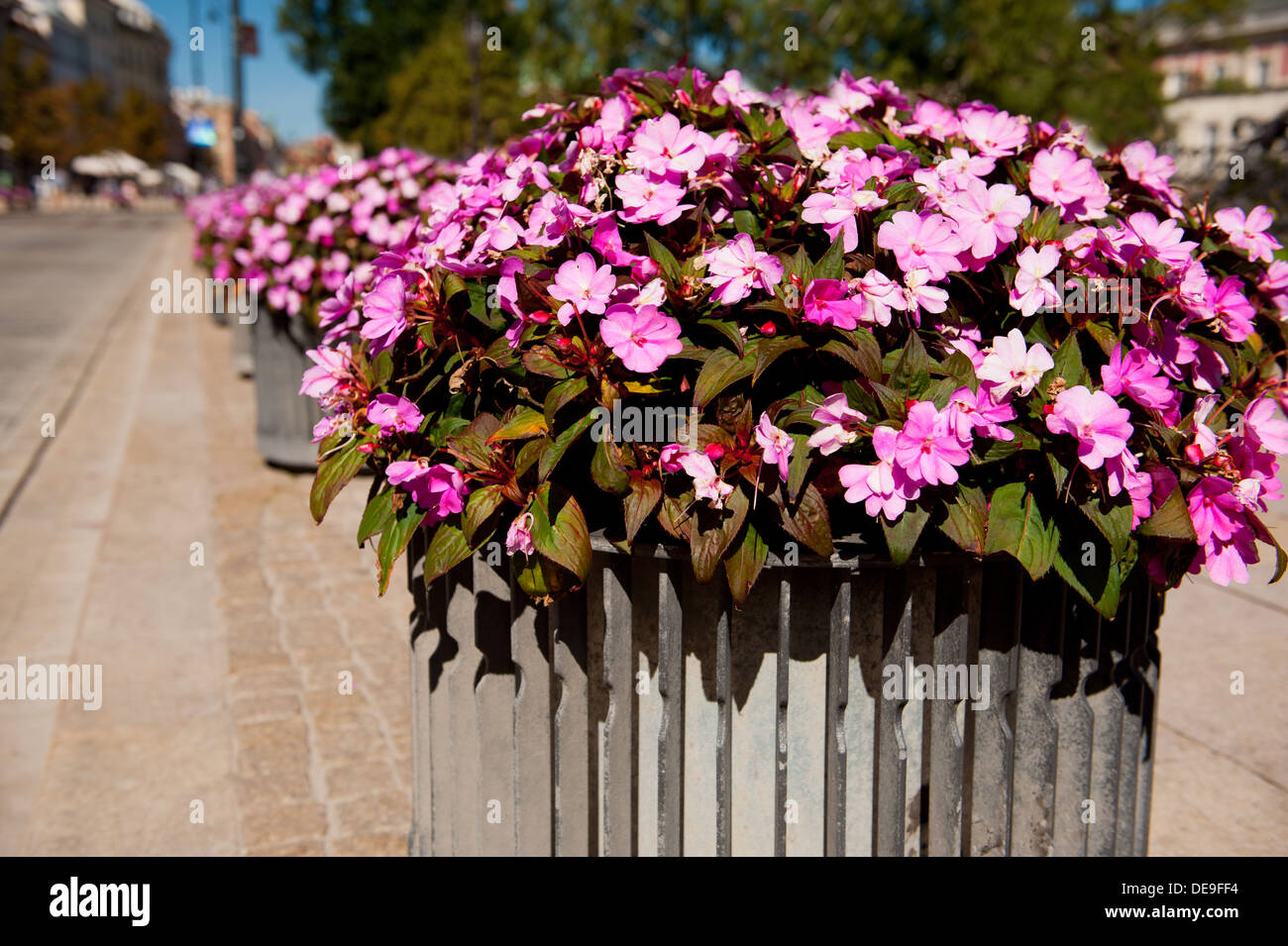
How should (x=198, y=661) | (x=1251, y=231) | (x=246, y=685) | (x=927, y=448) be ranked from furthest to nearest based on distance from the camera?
1. (x=198, y=661)
2. (x=246, y=685)
3. (x=1251, y=231)
4. (x=927, y=448)

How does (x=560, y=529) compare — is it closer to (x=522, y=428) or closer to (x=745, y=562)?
(x=522, y=428)

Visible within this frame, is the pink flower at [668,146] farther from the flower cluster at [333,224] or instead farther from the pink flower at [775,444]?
the flower cluster at [333,224]

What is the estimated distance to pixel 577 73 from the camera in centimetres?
2450

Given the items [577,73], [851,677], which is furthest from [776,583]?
[577,73]

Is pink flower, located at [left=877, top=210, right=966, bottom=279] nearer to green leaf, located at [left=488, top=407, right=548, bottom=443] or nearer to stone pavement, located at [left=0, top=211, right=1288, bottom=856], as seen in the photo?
green leaf, located at [left=488, top=407, right=548, bottom=443]

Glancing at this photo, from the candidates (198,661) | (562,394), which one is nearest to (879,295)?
(562,394)

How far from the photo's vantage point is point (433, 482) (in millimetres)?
1856

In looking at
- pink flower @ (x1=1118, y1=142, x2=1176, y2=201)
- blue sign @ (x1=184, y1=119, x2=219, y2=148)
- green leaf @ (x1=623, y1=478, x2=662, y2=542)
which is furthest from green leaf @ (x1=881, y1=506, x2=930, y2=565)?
blue sign @ (x1=184, y1=119, x2=219, y2=148)

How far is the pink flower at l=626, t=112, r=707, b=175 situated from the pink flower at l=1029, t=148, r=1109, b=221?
0.59 m

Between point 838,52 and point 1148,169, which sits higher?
point 838,52

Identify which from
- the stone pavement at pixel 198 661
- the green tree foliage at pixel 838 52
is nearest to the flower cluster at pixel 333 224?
the stone pavement at pixel 198 661

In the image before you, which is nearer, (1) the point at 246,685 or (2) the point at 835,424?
(2) the point at 835,424

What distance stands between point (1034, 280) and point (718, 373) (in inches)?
21.0

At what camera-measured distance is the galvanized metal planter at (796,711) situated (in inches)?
74.9
